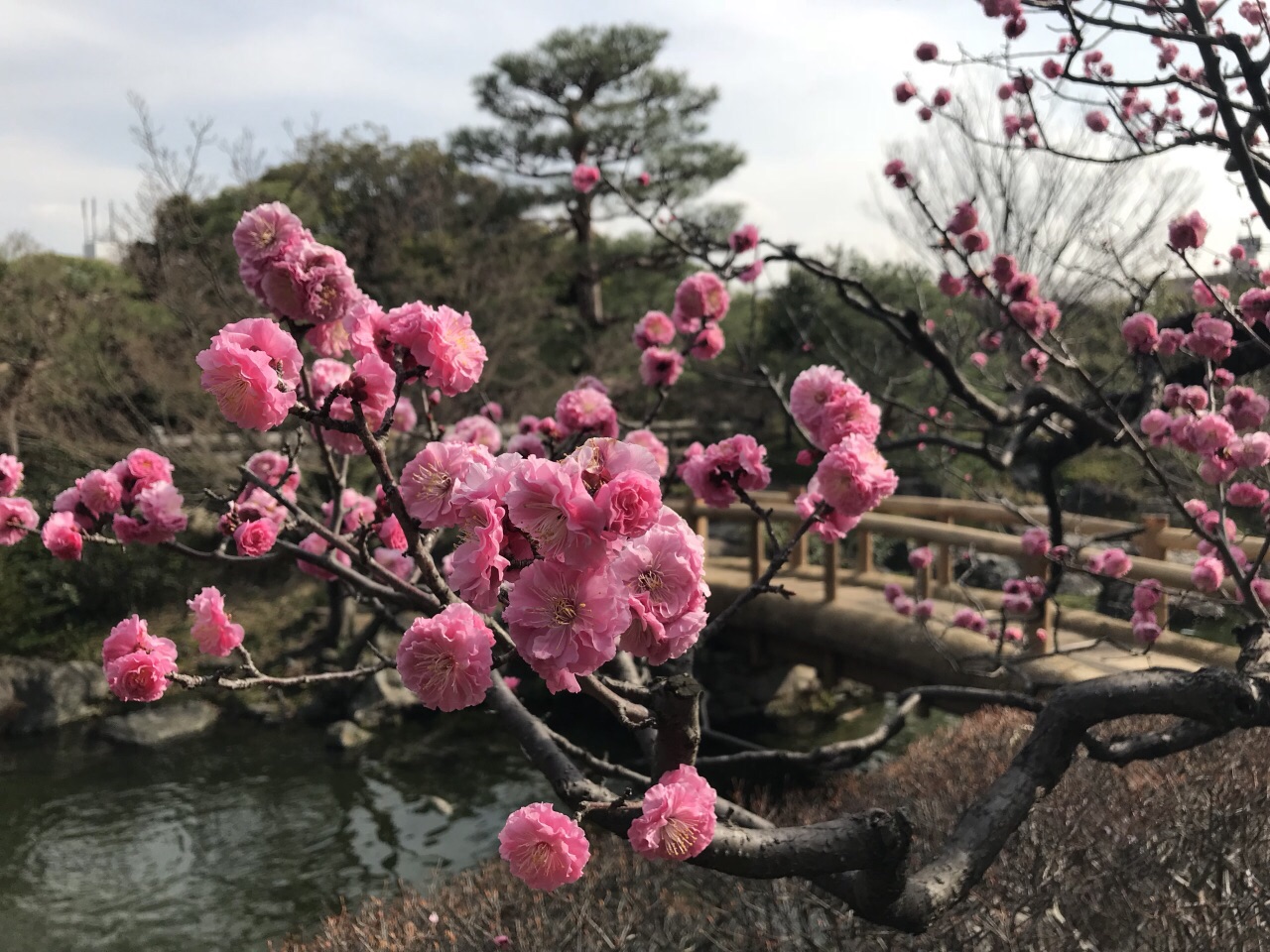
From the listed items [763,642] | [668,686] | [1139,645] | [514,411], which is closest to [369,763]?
[763,642]

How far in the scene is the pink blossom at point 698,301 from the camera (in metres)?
2.85

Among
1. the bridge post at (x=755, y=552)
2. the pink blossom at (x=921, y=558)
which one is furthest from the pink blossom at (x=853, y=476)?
the bridge post at (x=755, y=552)

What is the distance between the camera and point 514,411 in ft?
35.4

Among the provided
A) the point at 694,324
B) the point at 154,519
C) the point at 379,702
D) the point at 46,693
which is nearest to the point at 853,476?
the point at 694,324

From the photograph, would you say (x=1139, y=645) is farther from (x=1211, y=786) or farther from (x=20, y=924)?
(x=20, y=924)

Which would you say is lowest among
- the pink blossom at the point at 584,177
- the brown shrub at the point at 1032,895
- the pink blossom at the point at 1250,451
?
the brown shrub at the point at 1032,895

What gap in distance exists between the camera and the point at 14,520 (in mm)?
2232

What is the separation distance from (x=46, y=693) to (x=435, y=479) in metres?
10.1

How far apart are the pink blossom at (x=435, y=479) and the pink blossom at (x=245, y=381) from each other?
0.20 meters

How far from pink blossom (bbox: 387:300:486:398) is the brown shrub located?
2.34 metres

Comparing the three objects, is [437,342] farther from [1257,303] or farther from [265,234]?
[1257,303]

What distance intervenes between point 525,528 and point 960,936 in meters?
2.62

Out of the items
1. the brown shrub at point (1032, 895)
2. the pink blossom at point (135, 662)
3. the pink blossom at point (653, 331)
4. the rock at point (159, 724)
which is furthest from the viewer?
the rock at point (159, 724)

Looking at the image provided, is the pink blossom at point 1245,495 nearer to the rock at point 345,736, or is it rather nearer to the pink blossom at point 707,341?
the pink blossom at point 707,341
